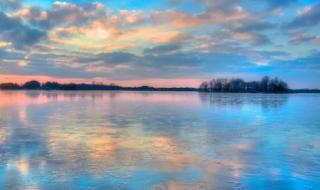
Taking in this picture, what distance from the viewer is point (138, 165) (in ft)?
19.1

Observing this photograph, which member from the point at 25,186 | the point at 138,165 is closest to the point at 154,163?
the point at 138,165

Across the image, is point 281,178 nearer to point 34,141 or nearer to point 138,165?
point 138,165

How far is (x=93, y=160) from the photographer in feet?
20.2

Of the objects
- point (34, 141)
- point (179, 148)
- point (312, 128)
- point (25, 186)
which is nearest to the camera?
Result: point (25, 186)

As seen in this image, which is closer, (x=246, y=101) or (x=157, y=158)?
(x=157, y=158)

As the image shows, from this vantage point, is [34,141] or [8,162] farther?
[34,141]

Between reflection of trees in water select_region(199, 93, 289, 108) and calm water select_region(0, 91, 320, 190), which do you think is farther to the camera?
reflection of trees in water select_region(199, 93, 289, 108)

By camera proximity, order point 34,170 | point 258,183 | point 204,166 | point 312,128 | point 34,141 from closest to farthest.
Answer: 1. point 258,183
2. point 34,170
3. point 204,166
4. point 34,141
5. point 312,128

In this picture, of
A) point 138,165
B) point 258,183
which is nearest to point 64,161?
point 138,165

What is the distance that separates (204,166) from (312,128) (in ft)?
22.5

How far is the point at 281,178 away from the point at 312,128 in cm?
681

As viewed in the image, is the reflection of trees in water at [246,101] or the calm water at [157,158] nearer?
the calm water at [157,158]

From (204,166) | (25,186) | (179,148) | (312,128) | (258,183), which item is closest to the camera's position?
(25,186)

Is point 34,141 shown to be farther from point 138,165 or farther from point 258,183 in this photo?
point 258,183
